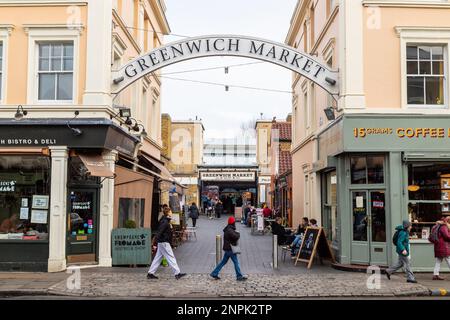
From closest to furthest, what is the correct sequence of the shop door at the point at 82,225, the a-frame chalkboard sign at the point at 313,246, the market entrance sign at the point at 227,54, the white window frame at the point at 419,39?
the shop door at the point at 82,225 → the white window frame at the point at 419,39 → the a-frame chalkboard sign at the point at 313,246 → the market entrance sign at the point at 227,54

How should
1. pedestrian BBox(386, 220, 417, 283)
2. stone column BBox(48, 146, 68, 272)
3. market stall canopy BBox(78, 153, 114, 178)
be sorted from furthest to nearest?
stone column BBox(48, 146, 68, 272), market stall canopy BBox(78, 153, 114, 178), pedestrian BBox(386, 220, 417, 283)

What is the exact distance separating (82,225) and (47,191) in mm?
1431

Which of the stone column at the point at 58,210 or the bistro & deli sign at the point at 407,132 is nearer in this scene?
the stone column at the point at 58,210

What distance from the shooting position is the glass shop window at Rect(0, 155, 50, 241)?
50.5ft

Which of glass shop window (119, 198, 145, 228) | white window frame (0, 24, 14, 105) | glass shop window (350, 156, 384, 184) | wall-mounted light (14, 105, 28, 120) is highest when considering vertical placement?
white window frame (0, 24, 14, 105)

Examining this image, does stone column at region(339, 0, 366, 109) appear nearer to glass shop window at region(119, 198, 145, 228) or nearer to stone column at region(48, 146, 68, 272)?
glass shop window at region(119, 198, 145, 228)

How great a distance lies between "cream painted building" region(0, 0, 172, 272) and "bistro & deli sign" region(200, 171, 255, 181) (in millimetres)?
34392

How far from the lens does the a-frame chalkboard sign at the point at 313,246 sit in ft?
52.9

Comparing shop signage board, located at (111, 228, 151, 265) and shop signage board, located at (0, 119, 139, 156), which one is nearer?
shop signage board, located at (0, 119, 139, 156)

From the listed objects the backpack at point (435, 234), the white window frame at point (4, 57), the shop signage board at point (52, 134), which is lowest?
the backpack at point (435, 234)

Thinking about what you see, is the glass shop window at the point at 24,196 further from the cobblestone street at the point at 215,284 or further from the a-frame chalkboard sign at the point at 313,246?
the a-frame chalkboard sign at the point at 313,246

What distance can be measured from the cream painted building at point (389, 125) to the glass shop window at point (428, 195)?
0.03 m

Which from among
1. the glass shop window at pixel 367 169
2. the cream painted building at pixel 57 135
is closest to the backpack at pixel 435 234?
the glass shop window at pixel 367 169

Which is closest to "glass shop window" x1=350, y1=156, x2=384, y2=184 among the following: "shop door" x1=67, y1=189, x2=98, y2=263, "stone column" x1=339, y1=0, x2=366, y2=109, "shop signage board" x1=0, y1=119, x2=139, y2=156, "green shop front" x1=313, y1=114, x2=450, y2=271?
"green shop front" x1=313, y1=114, x2=450, y2=271
